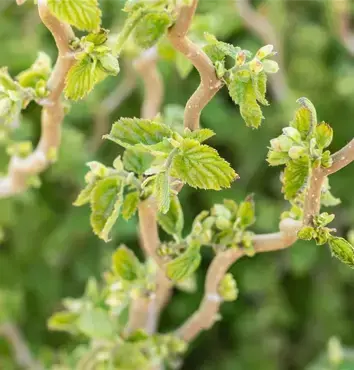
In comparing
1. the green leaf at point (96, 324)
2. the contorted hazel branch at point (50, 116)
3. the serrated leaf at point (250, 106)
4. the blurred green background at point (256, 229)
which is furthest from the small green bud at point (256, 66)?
the blurred green background at point (256, 229)

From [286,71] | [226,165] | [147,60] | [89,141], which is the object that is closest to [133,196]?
[226,165]

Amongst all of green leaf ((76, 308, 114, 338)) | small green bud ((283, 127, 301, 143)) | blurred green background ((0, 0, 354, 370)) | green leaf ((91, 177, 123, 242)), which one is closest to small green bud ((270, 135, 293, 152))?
small green bud ((283, 127, 301, 143))

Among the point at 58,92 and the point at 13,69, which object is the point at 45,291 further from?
the point at 58,92

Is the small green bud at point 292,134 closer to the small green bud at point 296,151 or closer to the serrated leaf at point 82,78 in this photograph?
the small green bud at point 296,151

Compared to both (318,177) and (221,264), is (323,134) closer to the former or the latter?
(318,177)

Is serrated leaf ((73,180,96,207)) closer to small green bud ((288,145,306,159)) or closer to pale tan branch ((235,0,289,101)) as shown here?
small green bud ((288,145,306,159))
